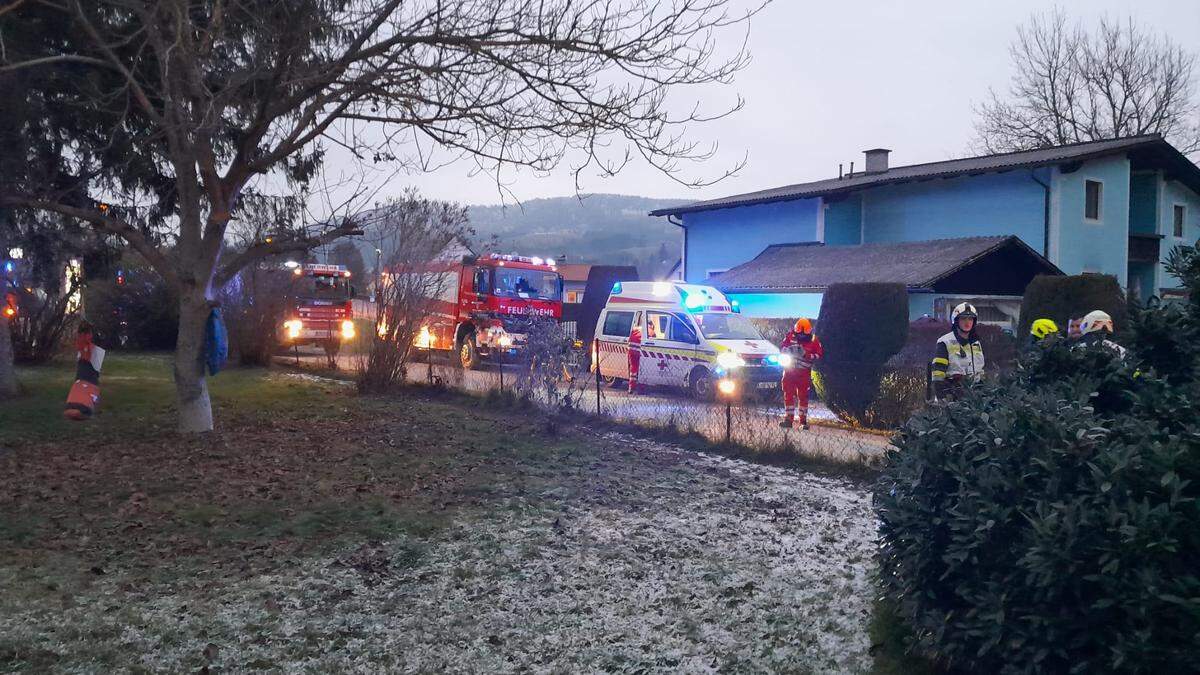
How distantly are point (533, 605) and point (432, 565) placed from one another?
3.28 feet

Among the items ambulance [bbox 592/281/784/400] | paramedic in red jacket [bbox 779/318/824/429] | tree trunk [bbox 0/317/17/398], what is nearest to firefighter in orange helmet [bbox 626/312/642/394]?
ambulance [bbox 592/281/784/400]

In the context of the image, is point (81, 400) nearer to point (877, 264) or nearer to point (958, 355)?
point (958, 355)

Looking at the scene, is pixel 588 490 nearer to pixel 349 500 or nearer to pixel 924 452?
pixel 349 500

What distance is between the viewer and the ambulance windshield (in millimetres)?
17642

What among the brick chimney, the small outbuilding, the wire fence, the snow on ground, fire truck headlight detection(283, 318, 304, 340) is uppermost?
the brick chimney

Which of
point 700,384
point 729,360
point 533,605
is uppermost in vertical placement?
point 729,360

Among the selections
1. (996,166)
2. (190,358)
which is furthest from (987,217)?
(190,358)

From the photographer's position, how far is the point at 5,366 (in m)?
13.9

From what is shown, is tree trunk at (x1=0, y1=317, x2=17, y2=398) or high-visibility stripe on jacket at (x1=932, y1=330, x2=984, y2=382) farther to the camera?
tree trunk at (x1=0, y1=317, x2=17, y2=398)

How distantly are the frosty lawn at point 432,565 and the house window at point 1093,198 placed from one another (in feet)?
71.6

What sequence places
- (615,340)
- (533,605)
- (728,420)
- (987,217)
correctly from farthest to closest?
1. (987,217)
2. (615,340)
3. (728,420)
4. (533,605)

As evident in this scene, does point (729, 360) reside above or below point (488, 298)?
below

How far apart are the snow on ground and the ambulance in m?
8.97

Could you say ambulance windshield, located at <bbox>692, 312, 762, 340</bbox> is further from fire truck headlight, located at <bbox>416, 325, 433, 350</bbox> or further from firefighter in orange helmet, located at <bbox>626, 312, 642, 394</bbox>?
fire truck headlight, located at <bbox>416, 325, 433, 350</bbox>
